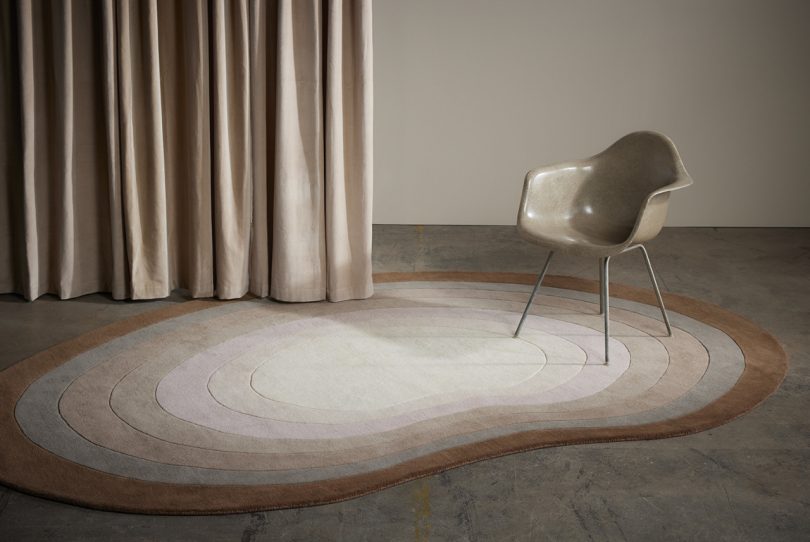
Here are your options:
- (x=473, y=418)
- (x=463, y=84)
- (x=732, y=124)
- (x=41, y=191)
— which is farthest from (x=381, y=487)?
(x=732, y=124)

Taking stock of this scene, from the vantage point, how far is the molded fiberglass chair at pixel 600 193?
141 inches

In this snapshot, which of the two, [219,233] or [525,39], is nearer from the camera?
[219,233]

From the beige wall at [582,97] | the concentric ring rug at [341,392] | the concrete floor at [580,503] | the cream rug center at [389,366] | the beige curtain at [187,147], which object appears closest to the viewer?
the concrete floor at [580,503]

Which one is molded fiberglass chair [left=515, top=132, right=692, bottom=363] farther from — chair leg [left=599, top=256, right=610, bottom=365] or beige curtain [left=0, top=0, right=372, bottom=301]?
beige curtain [left=0, top=0, right=372, bottom=301]

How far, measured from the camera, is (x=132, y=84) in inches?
149

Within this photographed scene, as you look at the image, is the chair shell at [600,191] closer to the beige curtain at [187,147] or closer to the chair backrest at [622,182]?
→ the chair backrest at [622,182]

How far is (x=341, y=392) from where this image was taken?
3023 mm

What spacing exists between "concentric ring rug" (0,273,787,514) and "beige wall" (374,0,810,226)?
147 cm

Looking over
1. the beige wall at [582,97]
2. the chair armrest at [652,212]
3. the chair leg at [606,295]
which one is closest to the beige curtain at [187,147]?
the chair leg at [606,295]

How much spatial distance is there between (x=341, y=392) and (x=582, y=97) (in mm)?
2943

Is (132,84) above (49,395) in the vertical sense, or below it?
above

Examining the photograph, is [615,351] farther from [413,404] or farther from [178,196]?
[178,196]

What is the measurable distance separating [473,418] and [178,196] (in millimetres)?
1845

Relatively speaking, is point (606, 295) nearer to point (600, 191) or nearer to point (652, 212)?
point (652, 212)
